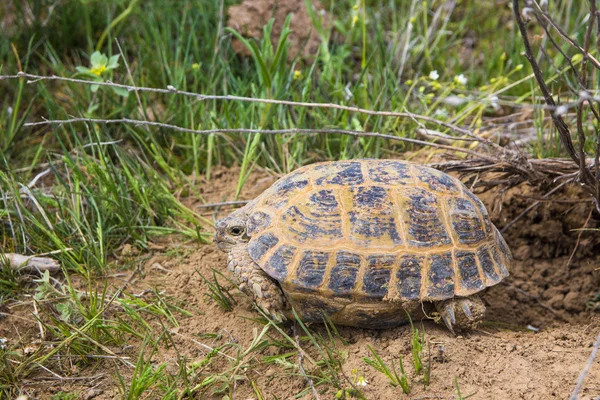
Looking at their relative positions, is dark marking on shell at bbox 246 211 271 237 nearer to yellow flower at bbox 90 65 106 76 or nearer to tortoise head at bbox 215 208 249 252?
tortoise head at bbox 215 208 249 252

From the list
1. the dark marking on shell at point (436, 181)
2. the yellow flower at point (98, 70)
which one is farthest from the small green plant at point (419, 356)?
the yellow flower at point (98, 70)

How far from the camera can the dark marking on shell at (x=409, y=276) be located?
9.48 feet

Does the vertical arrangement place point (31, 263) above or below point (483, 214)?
below

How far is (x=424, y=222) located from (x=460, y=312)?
473 mm

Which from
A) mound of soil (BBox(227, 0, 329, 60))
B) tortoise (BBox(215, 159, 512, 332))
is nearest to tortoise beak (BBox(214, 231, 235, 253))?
tortoise (BBox(215, 159, 512, 332))

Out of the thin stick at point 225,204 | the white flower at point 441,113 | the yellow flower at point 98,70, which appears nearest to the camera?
the thin stick at point 225,204

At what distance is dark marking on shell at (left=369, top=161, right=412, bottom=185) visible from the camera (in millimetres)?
3133

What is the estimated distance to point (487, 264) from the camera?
3076mm

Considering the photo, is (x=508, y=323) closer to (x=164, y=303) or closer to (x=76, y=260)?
(x=164, y=303)

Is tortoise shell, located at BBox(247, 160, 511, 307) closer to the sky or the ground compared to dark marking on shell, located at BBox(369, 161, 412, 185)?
closer to the ground

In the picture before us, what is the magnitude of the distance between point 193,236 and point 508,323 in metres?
1.96

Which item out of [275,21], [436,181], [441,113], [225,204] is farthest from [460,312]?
[275,21]

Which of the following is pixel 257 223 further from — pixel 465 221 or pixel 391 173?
pixel 465 221

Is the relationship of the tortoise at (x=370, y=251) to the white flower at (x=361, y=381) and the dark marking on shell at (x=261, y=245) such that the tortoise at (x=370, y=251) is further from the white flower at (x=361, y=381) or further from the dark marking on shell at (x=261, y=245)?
the white flower at (x=361, y=381)
